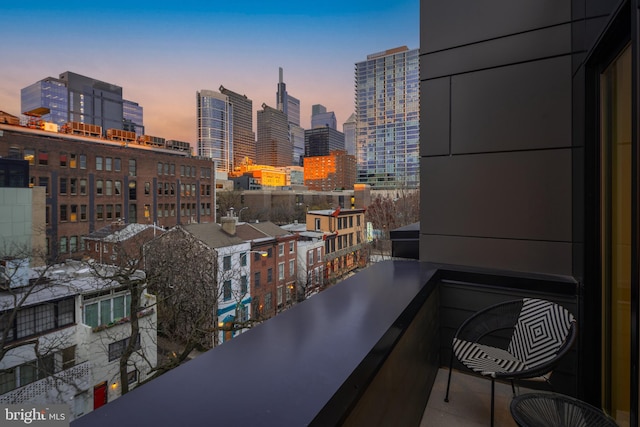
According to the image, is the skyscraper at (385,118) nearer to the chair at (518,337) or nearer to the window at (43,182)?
the window at (43,182)

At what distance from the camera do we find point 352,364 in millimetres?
948

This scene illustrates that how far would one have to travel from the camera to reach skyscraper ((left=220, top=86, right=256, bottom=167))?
5399 inches

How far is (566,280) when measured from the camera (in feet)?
7.07

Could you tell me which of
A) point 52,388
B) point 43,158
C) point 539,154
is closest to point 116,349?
point 52,388

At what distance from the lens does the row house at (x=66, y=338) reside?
8133mm

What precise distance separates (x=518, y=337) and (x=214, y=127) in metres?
135

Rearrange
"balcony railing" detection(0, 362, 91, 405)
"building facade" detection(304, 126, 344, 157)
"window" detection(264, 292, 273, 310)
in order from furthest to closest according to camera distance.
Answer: "building facade" detection(304, 126, 344, 157), "window" detection(264, 292, 273, 310), "balcony railing" detection(0, 362, 91, 405)

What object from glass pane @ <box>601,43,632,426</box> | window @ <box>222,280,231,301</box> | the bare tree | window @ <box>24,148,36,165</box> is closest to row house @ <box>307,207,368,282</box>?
window @ <box>222,280,231,301</box>

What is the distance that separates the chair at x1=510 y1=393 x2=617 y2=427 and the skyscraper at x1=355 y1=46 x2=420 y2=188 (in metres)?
39.0

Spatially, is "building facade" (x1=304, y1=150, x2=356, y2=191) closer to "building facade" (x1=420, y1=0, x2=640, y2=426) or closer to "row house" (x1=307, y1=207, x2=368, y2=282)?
"row house" (x1=307, y1=207, x2=368, y2=282)

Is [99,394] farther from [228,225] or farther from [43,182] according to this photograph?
[43,182]

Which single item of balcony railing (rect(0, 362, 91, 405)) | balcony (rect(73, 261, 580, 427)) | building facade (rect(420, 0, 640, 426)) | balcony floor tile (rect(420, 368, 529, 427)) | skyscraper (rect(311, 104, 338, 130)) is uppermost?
skyscraper (rect(311, 104, 338, 130))

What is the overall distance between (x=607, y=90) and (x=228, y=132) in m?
140

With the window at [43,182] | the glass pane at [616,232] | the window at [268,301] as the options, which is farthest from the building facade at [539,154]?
the window at [43,182]
